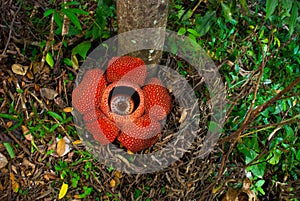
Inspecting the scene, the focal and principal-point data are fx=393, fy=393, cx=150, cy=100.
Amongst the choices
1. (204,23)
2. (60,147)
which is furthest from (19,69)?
(204,23)

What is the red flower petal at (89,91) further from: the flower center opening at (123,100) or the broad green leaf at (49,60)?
the broad green leaf at (49,60)

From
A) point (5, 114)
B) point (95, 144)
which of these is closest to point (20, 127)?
point (5, 114)

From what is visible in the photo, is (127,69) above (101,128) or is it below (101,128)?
above

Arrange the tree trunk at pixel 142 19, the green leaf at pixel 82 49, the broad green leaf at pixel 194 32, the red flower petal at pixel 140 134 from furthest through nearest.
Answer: the broad green leaf at pixel 194 32, the green leaf at pixel 82 49, the red flower petal at pixel 140 134, the tree trunk at pixel 142 19

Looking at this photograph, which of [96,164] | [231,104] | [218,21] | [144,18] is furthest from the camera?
[218,21]

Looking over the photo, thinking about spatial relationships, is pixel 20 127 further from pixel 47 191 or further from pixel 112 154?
pixel 112 154

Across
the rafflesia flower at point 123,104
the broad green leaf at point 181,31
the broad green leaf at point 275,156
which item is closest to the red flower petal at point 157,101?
the rafflesia flower at point 123,104

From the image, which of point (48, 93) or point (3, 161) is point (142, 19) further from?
point (3, 161)
